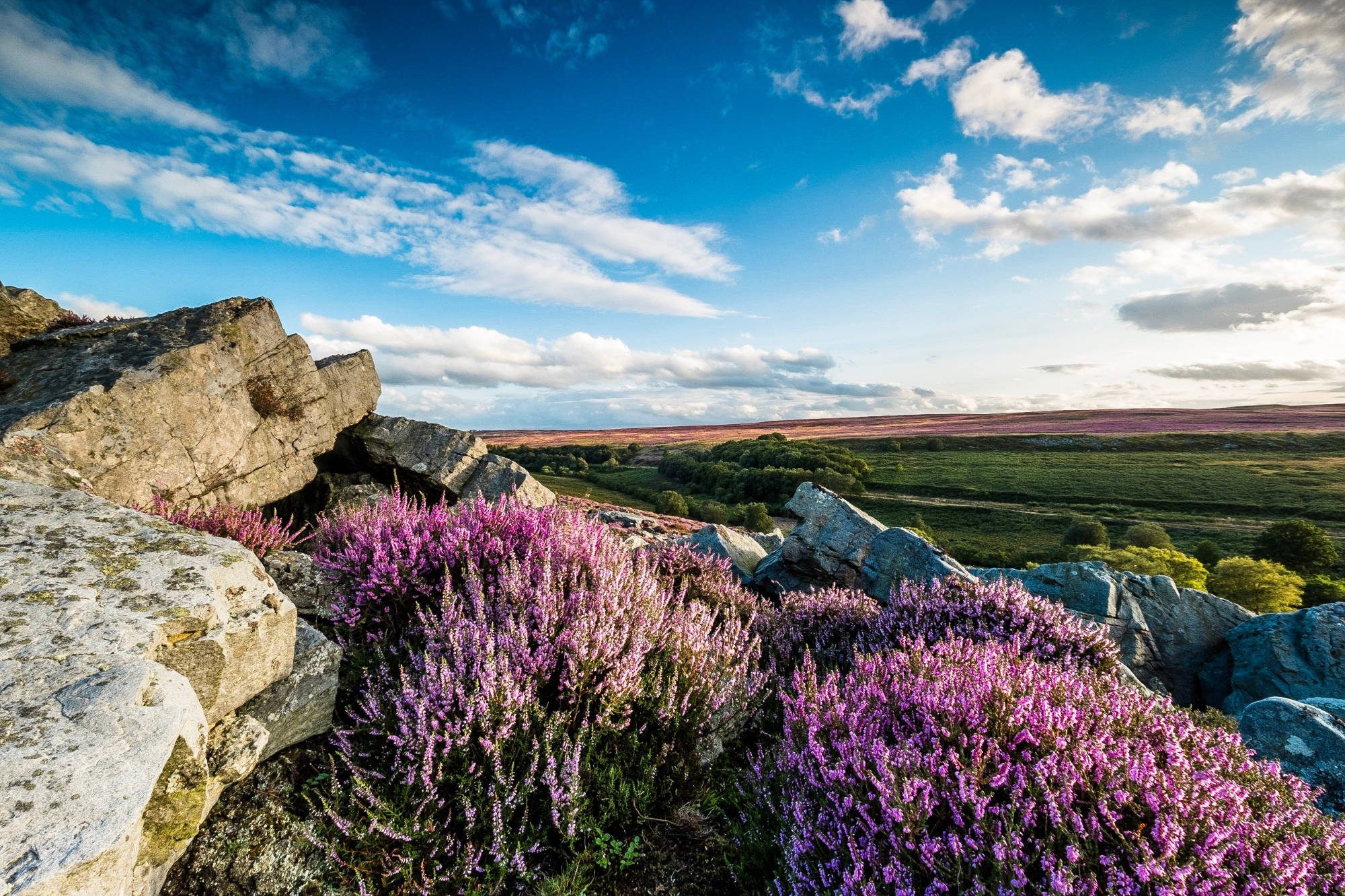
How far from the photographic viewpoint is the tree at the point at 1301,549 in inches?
1033

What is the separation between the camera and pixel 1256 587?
17.4 metres

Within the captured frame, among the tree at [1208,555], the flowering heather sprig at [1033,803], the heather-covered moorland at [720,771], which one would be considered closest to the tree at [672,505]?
the tree at [1208,555]

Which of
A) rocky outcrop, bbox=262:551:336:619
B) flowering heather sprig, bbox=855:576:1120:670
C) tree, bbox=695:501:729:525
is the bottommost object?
tree, bbox=695:501:729:525

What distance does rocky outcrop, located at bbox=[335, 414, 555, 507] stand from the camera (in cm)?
1240

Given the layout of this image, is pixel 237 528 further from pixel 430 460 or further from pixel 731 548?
pixel 731 548

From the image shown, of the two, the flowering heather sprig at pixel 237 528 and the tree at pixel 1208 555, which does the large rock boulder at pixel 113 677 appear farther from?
the tree at pixel 1208 555

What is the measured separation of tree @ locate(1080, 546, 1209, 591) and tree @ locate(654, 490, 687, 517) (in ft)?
81.3

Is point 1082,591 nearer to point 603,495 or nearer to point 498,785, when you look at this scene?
point 498,785

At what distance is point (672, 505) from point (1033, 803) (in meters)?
37.5

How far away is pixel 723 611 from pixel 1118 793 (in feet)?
15.2

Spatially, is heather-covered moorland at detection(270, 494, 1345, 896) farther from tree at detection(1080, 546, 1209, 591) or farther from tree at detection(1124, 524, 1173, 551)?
tree at detection(1124, 524, 1173, 551)

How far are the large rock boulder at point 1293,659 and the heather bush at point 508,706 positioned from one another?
8.71 metres

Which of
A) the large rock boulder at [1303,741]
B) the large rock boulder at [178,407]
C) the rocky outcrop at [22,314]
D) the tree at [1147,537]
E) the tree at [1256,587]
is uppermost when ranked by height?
the rocky outcrop at [22,314]

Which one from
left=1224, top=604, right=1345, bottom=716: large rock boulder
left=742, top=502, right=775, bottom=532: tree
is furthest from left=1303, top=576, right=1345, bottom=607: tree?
left=742, top=502, right=775, bottom=532: tree
